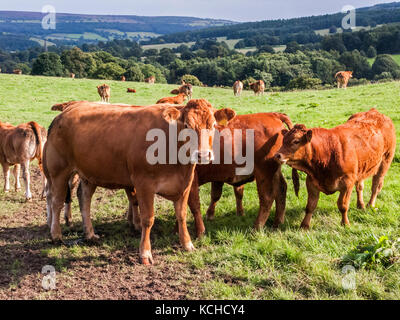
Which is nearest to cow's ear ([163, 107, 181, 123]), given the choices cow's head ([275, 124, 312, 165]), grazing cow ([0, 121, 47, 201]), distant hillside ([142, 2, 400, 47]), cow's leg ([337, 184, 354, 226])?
cow's head ([275, 124, 312, 165])

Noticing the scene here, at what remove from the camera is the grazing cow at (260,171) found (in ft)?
20.4

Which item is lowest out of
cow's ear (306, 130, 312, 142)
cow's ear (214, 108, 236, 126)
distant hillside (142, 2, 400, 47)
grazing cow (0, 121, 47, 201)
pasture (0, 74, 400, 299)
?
pasture (0, 74, 400, 299)

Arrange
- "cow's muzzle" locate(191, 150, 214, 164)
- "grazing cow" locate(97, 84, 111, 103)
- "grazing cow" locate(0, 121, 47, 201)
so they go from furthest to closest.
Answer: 1. "grazing cow" locate(97, 84, 111, 103)
2. "grazing cow" locate(0, 121, 47, 201)
3. "cow's muzzle" locate(191, 150, 214, 164)

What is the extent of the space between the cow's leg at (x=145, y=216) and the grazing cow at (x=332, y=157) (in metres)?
1.92

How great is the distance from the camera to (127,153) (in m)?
5.54

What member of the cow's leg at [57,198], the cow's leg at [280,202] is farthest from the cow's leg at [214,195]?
the cow's leg at [57,198]

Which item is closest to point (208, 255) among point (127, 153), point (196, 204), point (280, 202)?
point (196, 204)

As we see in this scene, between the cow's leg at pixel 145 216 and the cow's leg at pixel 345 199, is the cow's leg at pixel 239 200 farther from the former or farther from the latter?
the cow's leg at pixel 145 216

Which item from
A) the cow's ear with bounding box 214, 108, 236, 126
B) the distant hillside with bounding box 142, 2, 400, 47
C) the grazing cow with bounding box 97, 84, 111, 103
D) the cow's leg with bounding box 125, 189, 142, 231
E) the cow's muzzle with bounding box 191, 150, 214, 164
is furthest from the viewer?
the distant hillside with bounding box 142, 2, 400, 47

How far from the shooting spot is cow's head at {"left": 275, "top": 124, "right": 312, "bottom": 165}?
5797 mm

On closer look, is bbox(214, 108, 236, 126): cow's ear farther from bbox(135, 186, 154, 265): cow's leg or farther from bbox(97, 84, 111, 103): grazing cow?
bbox(97, 84, 111, 103): grazing cow
